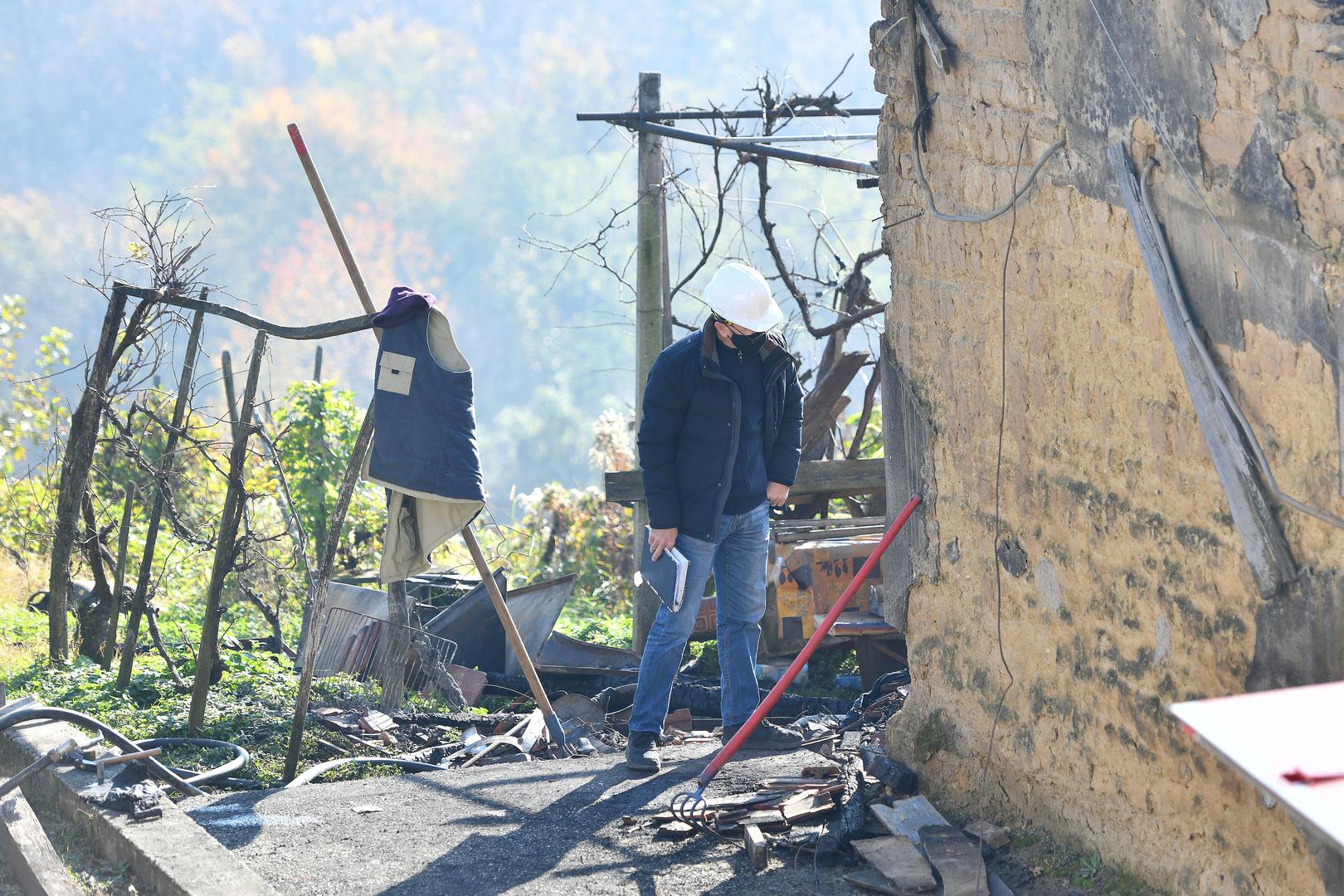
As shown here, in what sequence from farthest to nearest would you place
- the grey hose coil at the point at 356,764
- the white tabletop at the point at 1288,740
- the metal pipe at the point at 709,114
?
1. the metal pipe at the point at 709,114
2. the grey hose coil at the point at 356,764
3. the white tabletop at the point at 1288,740

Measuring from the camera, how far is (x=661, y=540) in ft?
16.5

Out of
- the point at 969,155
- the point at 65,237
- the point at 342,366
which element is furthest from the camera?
the point at 342,366

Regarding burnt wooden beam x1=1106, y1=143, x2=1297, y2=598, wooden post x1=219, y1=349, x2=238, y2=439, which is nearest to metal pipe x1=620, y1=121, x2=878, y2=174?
burnt wooden beam x1=1106, y1=143, x2=1297, y2=598

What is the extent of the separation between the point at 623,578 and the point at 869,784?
441 inches

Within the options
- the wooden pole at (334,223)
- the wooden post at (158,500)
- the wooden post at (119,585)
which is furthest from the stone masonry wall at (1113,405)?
the wooden post at (119,585)

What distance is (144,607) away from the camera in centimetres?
662

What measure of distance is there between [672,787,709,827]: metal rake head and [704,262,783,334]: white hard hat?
5.99 feet

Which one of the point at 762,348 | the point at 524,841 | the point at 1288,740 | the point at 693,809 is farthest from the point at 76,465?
the point at 1288,740

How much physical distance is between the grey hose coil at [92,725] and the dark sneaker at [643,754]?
1719mm

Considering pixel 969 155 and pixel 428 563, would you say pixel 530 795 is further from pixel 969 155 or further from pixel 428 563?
pixel 969 155

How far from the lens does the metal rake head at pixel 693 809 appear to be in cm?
439

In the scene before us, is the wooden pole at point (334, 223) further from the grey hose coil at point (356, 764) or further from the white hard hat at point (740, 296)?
the grey hose coil at point (356, 764)

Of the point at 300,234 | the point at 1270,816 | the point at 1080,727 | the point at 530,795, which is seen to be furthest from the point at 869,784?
the point at 300,234

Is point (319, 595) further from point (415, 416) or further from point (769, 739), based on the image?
point (769, 739)
